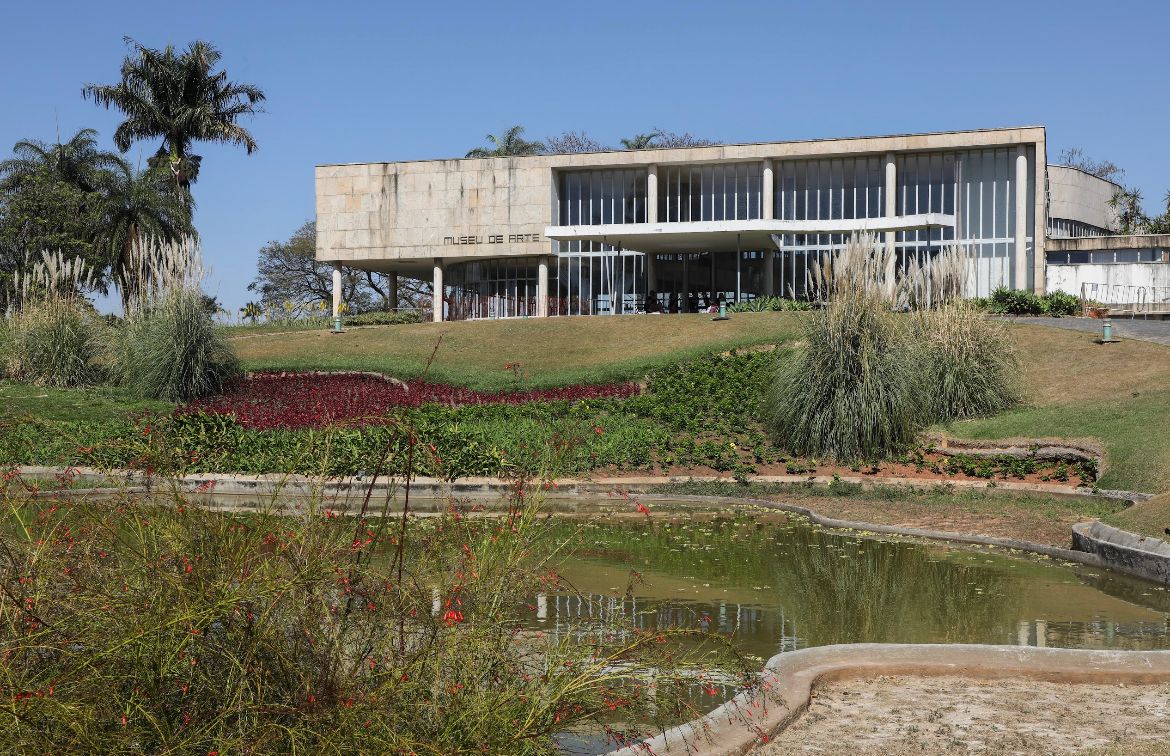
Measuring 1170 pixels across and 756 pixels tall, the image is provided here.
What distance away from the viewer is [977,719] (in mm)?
5523

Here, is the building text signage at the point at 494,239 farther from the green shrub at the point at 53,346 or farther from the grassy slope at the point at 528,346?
the green shrub at the point at 53,346

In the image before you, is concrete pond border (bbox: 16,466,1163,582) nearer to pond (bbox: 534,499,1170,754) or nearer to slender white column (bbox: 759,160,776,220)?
pond (bbox: 534,499,1170,754)

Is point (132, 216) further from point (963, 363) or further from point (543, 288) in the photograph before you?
point (963, 363)

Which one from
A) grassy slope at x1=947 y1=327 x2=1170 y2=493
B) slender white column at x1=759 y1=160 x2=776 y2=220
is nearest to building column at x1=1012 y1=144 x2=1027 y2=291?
slender white column at x1=759 y1=160 x2=776 y2=220

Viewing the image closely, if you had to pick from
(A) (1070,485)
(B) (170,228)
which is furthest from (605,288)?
(A) (1070,485)

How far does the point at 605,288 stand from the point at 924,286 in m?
22.3

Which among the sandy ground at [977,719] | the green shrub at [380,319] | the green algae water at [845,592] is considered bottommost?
the green algae water at [845,592]

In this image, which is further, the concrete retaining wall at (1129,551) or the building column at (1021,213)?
the building column at (1021,213)

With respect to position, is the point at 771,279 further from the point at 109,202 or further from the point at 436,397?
the point at 109,202

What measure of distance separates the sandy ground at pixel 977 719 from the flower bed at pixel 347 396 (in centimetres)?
1465

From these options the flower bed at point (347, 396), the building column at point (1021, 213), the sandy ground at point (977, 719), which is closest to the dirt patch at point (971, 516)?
the sandy ground at point (977, 719)

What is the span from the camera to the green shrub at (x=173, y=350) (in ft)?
70.2

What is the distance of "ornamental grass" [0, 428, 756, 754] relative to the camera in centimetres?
363

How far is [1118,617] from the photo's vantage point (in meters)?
8.23
